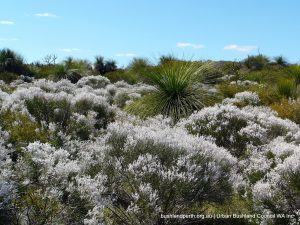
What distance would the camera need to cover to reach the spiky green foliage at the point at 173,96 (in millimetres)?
12344

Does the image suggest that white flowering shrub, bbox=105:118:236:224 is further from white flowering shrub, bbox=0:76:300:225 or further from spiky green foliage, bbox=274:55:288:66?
spiky green foliage, bbox=274:55:288:66

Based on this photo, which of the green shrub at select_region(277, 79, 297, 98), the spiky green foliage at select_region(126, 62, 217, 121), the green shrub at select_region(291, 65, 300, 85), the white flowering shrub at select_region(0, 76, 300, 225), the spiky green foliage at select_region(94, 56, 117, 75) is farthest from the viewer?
the spiky green foliage at select_region(94, 56, 117, 75)

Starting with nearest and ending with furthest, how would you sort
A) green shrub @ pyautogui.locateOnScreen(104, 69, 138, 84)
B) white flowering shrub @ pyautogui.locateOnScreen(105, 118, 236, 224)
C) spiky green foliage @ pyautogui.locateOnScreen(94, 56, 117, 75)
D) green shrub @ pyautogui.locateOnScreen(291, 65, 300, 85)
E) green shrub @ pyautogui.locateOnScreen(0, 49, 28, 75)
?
1. white flowering shrub @ pyautogui.locateOnScreen(105, 118, 236, 224)
2. green shrub @ pyautogui.locateOnScreen(291, 65, 300, 85)
3. green shrub @ pyautogui.locateOnScreen(104, 69, 138, 84)
4. green shrub @ pyautogui.locateOnScreen(0, 49, 28, 75)
5. spiky green foliage @ pyautogui.locateOnScreen(94, 56, 117, 75)

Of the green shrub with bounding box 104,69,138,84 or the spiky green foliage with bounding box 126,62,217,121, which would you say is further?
the green shrub with bounding box 104,69,138,84

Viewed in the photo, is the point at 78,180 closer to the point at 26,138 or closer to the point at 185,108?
the point at 26,138

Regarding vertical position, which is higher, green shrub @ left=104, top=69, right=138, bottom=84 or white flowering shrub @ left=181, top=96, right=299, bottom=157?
white flowering shrub @ left=181, top=96, right=299, bottom=157

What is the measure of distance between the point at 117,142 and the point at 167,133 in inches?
36.9

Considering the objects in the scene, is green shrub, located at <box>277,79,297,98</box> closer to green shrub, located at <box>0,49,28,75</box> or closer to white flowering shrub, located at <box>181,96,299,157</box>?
white flowering shrub, located at <box>181,96,299,157</box>

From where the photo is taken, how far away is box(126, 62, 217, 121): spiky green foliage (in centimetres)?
1234

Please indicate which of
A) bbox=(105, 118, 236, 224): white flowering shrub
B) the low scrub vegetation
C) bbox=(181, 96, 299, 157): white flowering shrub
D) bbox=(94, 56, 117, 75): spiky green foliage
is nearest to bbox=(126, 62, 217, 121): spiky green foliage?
the low scrub vegetation

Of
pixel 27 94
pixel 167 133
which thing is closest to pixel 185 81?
pixel 27 94

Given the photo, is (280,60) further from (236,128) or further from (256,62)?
(236,128)

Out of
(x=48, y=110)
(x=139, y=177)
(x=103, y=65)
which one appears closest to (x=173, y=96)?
(x=48, y=110)

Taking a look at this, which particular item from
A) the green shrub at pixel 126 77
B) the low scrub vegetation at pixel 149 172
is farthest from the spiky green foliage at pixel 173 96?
the green shrub at pixel 126 77
